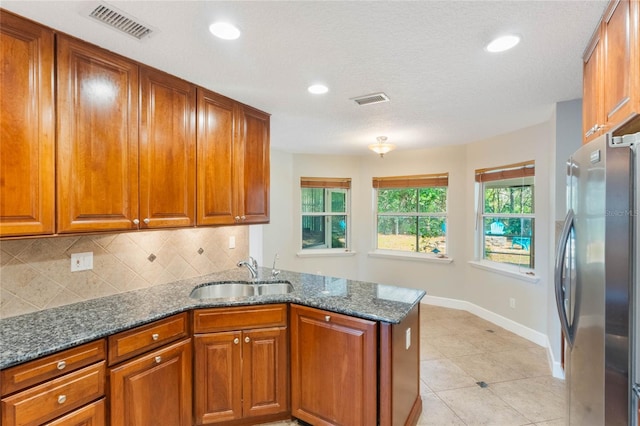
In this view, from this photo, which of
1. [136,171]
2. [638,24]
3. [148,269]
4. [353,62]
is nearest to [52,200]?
[136,171]

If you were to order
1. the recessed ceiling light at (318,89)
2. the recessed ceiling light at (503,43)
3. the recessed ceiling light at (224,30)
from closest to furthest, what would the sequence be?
the recessed ceiling light at (224,30), the recessed ceiling light at (503,43), the recessed ceiling light at (318,89)

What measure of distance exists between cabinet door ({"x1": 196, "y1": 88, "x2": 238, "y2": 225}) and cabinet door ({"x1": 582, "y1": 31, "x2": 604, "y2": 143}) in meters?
2.38

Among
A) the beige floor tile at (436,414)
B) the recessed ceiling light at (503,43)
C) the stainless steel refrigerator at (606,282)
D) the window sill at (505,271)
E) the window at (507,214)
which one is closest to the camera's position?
the stainless steel refrigerator at (606,282)

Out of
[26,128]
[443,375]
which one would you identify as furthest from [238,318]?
[443,375]

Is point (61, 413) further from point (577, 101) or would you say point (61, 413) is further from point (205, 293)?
point (577, 101)

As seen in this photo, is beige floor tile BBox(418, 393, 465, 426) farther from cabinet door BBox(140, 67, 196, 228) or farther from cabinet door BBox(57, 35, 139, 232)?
cabinet door BBox(57, 35, 139, 232)

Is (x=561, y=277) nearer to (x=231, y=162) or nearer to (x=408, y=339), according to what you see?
(x=408, y=339)

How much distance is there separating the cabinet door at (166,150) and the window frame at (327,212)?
302 cm

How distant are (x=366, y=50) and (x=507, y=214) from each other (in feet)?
10.7

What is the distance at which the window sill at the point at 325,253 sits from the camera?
523 cm

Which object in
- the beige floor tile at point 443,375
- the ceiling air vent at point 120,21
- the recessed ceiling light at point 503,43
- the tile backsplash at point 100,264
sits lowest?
the beige floor tile at point 443,375

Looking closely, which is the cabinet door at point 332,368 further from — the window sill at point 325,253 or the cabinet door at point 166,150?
the window sill at point 325,253

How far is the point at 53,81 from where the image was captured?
1.62m

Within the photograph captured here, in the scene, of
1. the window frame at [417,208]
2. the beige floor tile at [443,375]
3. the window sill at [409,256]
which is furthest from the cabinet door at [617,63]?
the window sill at [409,256]
